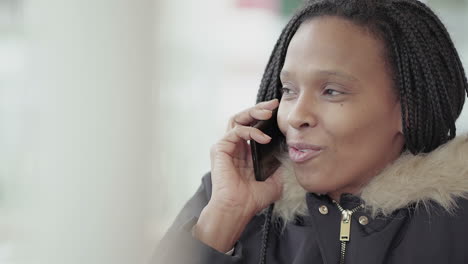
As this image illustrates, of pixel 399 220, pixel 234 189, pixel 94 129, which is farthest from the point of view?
pixel 234 189

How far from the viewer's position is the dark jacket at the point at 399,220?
3.60 ft

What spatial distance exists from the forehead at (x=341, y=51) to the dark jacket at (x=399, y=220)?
0.71ft

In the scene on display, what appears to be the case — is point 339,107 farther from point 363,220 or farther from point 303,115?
point 363,220

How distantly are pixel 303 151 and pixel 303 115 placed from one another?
0.08 metres

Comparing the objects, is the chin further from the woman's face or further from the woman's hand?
the woman's hand

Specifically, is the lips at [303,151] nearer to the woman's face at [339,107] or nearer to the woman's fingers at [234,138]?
the woman's face at [339,107]

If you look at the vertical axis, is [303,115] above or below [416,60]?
below

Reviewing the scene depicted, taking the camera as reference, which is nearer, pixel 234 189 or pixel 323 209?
pixel 323 209

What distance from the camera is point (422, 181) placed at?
1148 mm

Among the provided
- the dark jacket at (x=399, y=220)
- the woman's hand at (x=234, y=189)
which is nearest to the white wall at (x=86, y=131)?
the dark jacket at (x=399, y=220)

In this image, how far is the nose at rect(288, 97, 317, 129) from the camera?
1.16 metres

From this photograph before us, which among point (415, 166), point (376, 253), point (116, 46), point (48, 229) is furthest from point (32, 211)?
point (415, 166)

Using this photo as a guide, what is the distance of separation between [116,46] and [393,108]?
37.8 inches

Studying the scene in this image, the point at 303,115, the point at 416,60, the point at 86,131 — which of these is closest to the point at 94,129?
the point at 86,131
